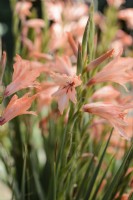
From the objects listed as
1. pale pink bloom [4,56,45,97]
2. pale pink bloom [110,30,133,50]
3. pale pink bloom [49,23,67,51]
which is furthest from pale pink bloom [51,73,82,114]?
pale pink bloom [110,30,133,50]

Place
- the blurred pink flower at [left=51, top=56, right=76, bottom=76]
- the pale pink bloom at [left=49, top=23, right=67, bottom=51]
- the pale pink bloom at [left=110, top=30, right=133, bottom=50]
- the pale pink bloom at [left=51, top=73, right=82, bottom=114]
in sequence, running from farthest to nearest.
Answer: the pale pink bloom at [left=110, top=30, right=133, bottom=50], the pale pink bloom at [left=49, top=23, right=67, bottom=51], the blurred pink flower at [left=51, top=56, right=76, bottom=76], the pale pink bloom at [left=51, top=73, right=82, bottom=114]

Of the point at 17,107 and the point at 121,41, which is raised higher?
the point at 17,107

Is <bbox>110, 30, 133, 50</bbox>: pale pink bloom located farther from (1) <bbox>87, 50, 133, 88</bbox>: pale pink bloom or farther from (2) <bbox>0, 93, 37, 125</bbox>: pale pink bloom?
(2) <bbox>0, 93, 37, 125</bbox>: pale pink bloom

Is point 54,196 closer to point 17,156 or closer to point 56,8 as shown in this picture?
→ point 17,156

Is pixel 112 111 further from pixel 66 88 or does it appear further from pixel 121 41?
pixel 121 41

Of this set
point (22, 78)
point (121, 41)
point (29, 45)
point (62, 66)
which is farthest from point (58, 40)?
point (22, 78)

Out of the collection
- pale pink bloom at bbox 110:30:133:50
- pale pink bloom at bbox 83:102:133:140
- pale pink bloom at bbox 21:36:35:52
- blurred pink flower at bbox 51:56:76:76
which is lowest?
pale pink bloom at bbox 110:30:133:50

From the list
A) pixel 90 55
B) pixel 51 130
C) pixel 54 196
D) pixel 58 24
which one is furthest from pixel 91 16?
pixel 58 24

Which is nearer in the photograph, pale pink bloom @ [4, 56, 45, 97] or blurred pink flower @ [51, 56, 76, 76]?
pale pink bloom @ [4, 56, 45, 97]

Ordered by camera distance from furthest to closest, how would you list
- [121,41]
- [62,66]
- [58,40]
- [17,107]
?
[121,41], [58,40], [62,66], [17,107]
